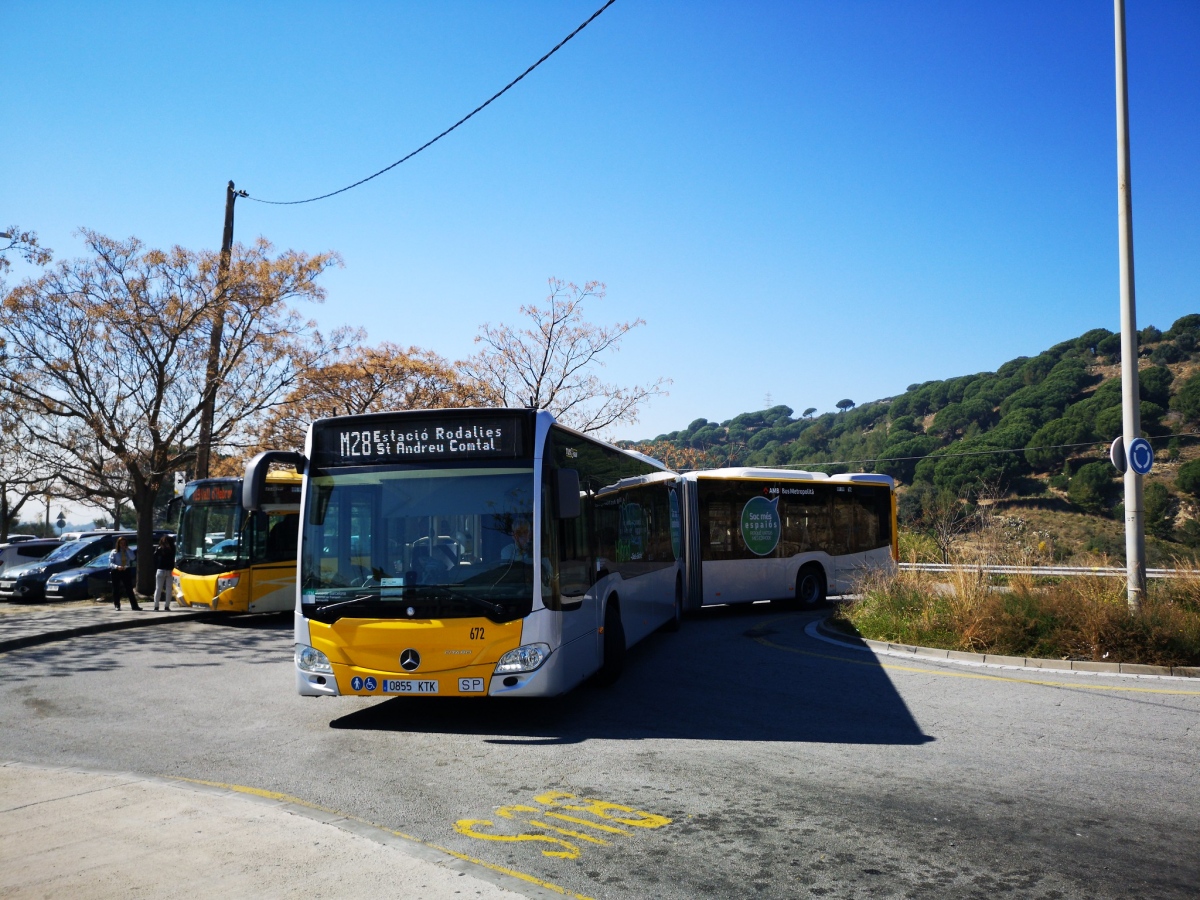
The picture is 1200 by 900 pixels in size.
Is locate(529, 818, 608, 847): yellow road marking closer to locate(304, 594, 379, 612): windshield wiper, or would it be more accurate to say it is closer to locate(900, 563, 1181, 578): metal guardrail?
locate(304, 594, 379, 612): windshield wiper

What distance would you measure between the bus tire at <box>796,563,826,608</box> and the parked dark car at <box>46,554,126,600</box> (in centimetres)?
1768

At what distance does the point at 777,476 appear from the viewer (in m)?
20.3

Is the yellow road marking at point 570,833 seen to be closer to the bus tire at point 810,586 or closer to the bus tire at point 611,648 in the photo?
the bus tire at point 611,648

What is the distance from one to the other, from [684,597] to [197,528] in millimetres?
10356

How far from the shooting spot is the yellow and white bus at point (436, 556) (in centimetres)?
865

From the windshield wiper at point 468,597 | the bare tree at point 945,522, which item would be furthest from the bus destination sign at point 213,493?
the bare tree at point 945,522

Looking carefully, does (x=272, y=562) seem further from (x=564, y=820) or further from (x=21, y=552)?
(x=21, y=552)

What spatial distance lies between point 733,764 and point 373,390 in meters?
25.4

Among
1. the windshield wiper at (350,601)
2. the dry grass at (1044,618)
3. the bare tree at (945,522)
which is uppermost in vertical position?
the bare tree at (945,522)

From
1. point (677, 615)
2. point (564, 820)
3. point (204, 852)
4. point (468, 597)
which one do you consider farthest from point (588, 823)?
point (677, 615)

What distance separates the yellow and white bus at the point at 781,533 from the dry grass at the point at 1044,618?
3.58m

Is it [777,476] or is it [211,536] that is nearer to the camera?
[211,536]

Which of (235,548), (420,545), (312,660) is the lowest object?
(312,660)

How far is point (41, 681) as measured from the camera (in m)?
12.4
